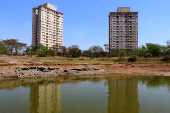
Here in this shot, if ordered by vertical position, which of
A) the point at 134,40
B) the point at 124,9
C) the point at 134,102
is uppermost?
the point at 124,9

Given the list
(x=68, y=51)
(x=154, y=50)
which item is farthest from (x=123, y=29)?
(x=154, y=50)

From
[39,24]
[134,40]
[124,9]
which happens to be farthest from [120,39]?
[39,24]

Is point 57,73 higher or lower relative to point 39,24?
lower

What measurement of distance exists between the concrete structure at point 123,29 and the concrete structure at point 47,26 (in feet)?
93.8

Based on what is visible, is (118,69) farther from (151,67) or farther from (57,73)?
(57,73)

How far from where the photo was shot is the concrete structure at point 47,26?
15338 centimetres

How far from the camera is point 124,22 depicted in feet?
A: 520

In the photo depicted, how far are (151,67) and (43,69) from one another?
955 inches

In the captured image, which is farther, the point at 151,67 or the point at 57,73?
the point at 151,67

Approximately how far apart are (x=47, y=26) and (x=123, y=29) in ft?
125

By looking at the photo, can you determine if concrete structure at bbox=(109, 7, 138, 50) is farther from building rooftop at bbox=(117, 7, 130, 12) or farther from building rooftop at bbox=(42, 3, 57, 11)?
building rooftop at bbox=(42, 3, 57, 11)

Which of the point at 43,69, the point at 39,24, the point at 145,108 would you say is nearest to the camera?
the point at 145,108

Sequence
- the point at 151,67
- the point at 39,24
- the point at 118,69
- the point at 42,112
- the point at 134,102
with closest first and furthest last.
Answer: the point at 42,112
the point at 134,102
the point at 118,69
the point at 151,67
the point at 39,24

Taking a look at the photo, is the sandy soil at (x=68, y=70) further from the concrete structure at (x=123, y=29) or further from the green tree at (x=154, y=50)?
the concrete structure at (x=123, y=29)
